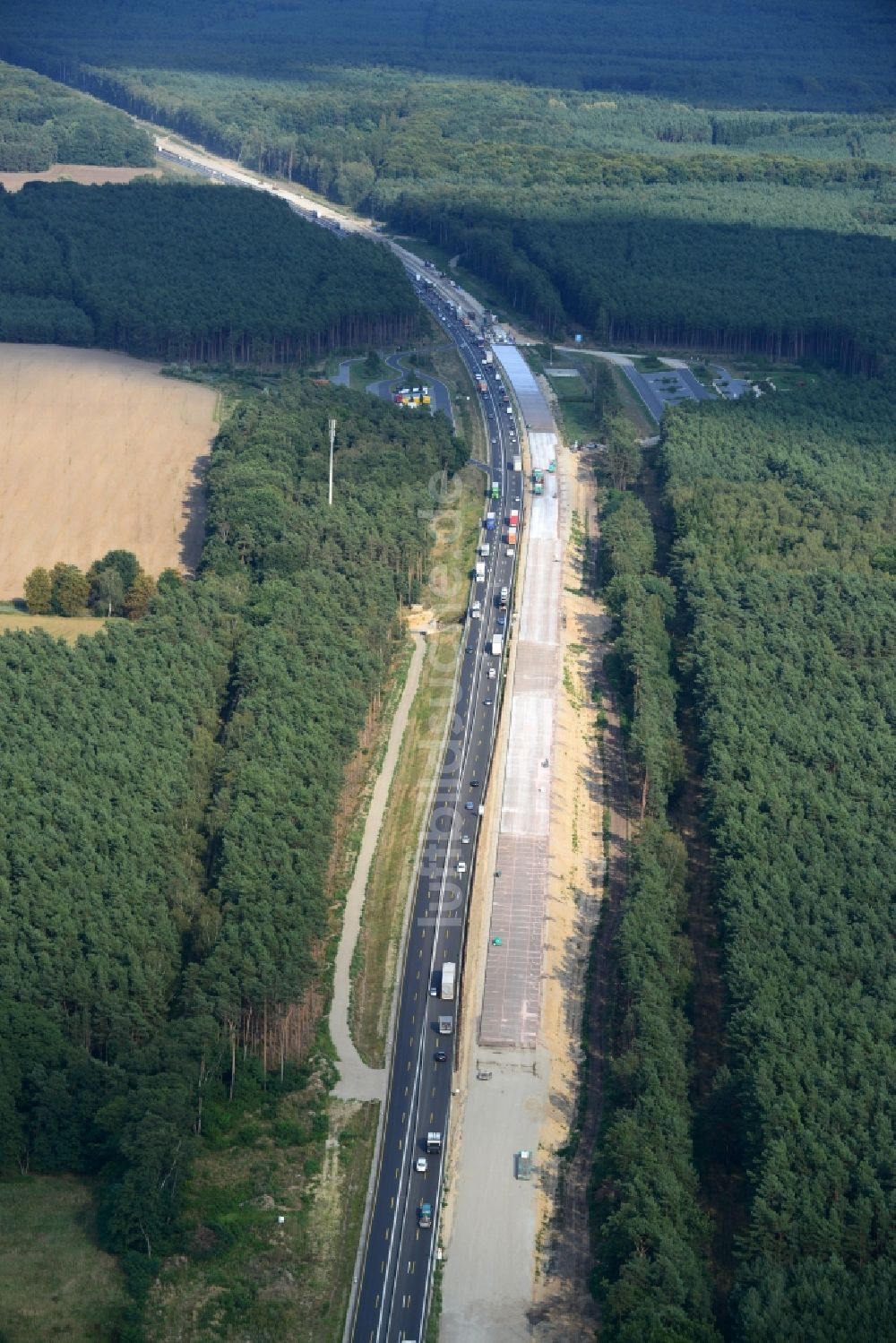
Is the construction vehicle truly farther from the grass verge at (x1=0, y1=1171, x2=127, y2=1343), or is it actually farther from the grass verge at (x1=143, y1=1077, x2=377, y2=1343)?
the grass verge at (x1=0, y1=1171, x2=127, y2=1343)

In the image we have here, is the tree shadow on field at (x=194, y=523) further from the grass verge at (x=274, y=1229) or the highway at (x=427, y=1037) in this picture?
the grass verge at (x=274, y=1229)

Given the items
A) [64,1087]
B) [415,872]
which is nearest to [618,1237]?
[64,1087]

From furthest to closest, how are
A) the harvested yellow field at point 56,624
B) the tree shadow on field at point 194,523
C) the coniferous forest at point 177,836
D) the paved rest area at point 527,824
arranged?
1. the tree shadow on field at point 194,523
2. the harvested yellow field at point 56,624
3. the paved rest area at point 527,824
4. the coniferous forest at point 177,836

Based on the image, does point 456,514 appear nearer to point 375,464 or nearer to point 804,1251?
point 375,464

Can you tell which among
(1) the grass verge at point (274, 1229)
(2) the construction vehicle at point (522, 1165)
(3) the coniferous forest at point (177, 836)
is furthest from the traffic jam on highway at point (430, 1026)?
(3) the coniferous forest at point (177, 836)

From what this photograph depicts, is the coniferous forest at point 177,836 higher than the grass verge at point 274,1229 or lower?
higher

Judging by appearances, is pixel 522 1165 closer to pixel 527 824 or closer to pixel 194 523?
pixel 527 824

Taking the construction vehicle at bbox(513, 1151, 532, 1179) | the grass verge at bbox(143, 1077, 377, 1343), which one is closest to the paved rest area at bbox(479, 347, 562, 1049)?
the construction vehicle at bbox(513, 1151, 532, 1179)
